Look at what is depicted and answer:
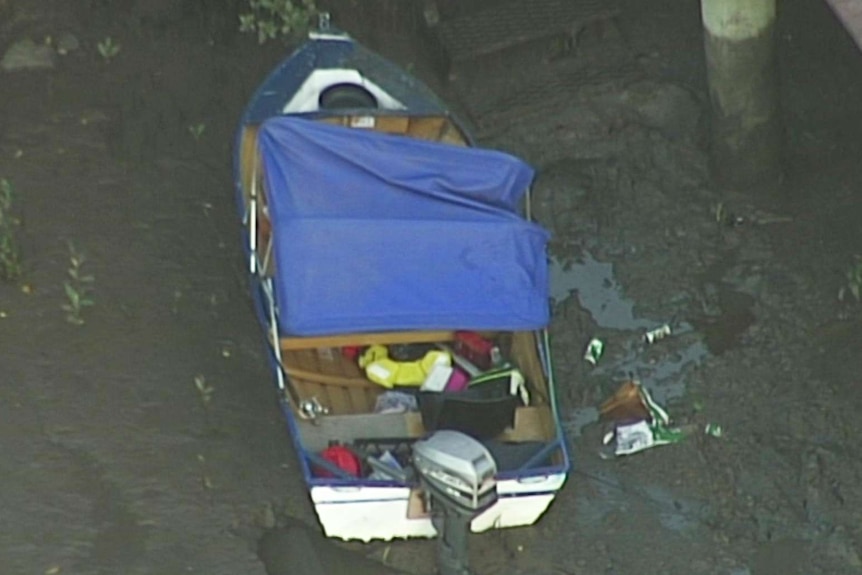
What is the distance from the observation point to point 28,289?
30.5 ft

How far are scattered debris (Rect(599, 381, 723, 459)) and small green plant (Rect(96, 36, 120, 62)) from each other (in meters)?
4.56

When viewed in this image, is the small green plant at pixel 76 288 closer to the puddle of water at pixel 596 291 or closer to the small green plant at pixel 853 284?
the puddle of water at pixel 596 291

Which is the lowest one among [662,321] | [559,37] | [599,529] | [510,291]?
[599,529]

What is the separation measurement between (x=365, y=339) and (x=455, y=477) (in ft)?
5.11

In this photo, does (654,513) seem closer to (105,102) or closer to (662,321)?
(662,321)

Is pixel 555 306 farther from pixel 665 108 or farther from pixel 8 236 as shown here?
pixel 8 236

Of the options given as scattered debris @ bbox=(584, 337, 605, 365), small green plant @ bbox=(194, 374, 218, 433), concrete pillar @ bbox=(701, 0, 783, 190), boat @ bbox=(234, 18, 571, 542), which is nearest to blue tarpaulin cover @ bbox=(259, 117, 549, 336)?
boat @ bbox=(234, 18, 571, 542)

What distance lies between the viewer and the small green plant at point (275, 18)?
1143 centimetres

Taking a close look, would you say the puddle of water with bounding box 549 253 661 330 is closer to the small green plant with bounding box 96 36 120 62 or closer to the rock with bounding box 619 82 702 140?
the rock with bounding box 619 82 702 140

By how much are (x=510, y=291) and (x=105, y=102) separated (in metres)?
4.07

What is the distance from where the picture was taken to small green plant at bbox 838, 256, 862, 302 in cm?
948

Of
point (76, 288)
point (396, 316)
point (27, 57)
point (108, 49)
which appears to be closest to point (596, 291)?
point (396, 316)

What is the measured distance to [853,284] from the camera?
952 centimetres

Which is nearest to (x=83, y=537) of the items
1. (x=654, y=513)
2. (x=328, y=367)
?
(x=328, y=367)
